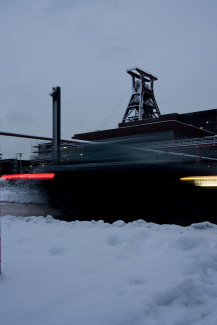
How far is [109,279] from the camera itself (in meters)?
2.60

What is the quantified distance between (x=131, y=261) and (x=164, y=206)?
11.3 feet

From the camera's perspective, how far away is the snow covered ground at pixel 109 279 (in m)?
2.02

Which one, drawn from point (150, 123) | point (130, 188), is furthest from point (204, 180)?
point (150, 123)

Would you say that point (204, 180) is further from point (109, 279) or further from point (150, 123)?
point (150, 123)

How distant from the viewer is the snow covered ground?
2.02m

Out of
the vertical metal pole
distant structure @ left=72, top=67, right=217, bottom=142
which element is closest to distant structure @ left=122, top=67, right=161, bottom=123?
distant structure @ left=72, top=67, right=217, bottom=142

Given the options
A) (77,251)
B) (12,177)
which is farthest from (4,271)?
(12,177)

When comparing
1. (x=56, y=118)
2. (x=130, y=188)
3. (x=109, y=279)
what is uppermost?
(x=56, y=118)

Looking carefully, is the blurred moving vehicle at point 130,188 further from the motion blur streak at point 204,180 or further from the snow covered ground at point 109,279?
the snow covered ground at point 109,279

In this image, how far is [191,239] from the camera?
3.79m

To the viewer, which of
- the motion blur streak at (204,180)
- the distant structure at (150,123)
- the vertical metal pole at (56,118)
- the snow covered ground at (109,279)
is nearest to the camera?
the snow covered ground at (109,279)

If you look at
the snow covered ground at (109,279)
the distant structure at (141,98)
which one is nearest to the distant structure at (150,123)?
the distant structure at (141,98)

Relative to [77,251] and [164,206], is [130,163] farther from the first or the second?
[77,251]

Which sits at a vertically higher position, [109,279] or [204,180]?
[204,180]
